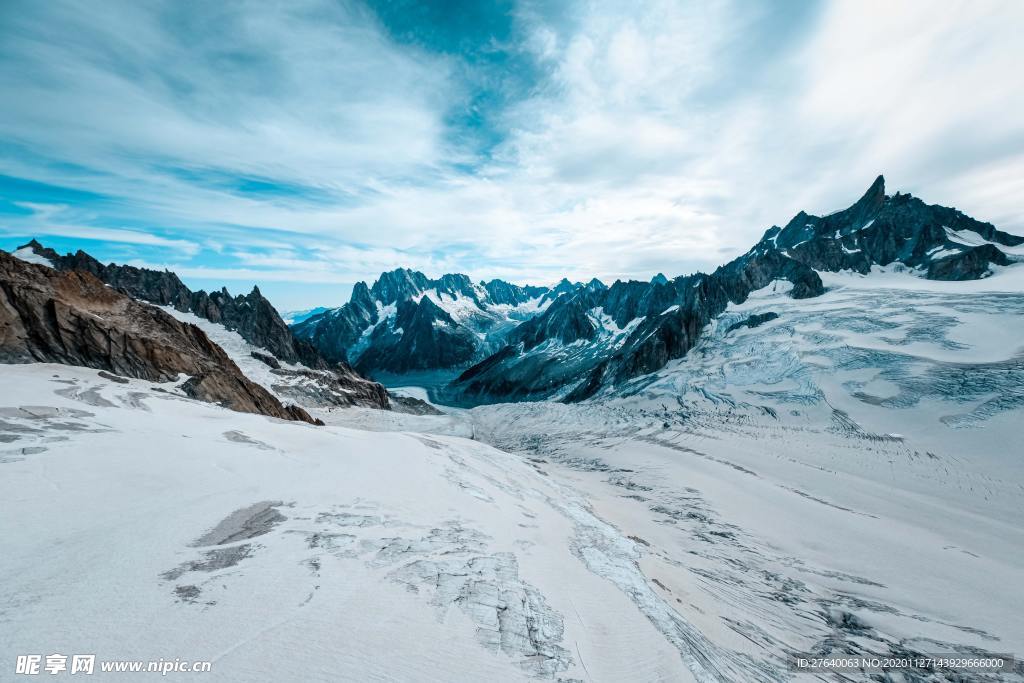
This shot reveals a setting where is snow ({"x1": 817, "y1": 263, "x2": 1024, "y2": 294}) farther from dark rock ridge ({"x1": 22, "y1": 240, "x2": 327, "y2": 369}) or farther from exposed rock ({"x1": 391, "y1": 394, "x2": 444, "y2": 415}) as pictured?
→ dark rock ridge ({"x1": 22, "y1": 240, "x2": 327, "y2": 369})

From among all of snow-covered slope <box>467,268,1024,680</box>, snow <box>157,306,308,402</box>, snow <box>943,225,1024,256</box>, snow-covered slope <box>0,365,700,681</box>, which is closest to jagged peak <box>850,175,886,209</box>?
snow <box>943,225,1024,256</box>

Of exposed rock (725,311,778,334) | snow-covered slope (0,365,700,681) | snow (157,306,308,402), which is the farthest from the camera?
exposed rock (725,311,778,334)

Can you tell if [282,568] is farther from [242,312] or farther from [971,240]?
[971,240]

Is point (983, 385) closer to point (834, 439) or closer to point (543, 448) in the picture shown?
point (834, 439)

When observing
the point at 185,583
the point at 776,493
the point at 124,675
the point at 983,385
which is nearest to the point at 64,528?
the point at 185,583

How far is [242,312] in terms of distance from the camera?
96.1m

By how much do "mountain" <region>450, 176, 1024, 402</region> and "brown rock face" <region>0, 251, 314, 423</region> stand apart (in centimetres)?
7638

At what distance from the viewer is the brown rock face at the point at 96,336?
29359mm

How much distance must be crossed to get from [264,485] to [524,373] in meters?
140

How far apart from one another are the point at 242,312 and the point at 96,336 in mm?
70497

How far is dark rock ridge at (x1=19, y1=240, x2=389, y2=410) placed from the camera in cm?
8144

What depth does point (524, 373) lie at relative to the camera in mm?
151875

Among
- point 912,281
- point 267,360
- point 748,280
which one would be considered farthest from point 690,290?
point 267,360

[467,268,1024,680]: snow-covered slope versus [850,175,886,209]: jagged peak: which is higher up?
[850,175,886,209]: jagged peak
